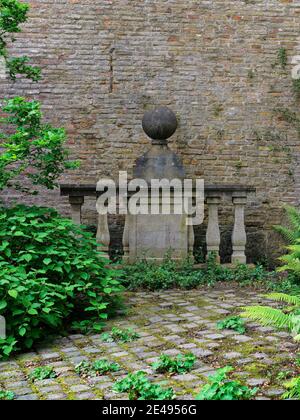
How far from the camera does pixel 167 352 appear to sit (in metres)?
3.46

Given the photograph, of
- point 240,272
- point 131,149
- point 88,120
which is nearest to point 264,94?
point 131,149

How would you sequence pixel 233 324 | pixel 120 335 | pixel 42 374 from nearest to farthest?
pixel 42 374 < pixel 120 335 < pixel 233 324

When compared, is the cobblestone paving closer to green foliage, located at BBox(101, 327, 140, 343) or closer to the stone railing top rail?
green foliage, located at BBox(101, 327, 140, 343)

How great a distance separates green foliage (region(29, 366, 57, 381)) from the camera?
10.1ft

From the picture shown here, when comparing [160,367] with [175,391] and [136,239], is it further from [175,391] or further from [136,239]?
[136,239]

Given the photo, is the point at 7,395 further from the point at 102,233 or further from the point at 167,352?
the point at 102,233

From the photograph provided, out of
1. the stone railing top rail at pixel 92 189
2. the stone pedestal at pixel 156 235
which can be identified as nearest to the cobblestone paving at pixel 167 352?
the stone pedestal at pixel 156 235

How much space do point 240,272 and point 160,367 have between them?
10.6 feet

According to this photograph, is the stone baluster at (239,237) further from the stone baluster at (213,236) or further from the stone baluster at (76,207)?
the stone baluster at (76,207)

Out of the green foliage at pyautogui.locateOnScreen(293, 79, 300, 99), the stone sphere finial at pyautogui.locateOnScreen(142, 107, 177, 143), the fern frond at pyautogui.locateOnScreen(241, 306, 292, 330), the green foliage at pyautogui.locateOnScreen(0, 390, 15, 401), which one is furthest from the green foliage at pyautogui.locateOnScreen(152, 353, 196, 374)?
the green foliage at pyautogui.locateOnScreen(293, 79, 300, 99)

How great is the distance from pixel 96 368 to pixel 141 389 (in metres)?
0.52

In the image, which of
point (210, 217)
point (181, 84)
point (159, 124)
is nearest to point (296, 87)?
point (181, 84)

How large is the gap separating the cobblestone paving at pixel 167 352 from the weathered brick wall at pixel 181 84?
12.1 ft
